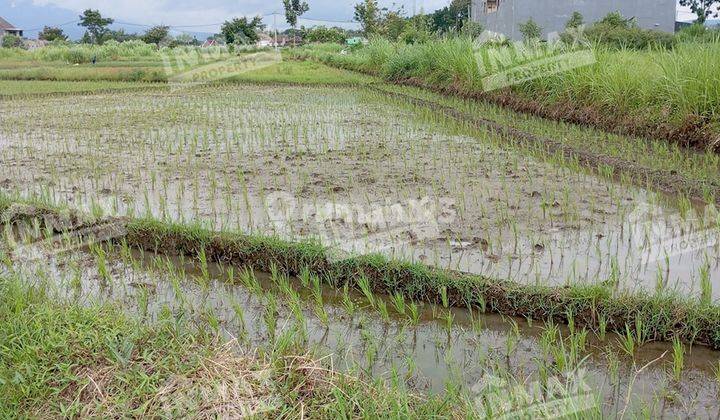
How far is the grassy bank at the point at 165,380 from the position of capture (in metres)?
2.01

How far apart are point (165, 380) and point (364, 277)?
4.19 feet

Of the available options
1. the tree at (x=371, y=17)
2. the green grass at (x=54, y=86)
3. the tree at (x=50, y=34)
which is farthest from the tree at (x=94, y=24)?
the green grass at (x=54, y=86)

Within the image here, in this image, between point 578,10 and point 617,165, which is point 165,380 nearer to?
point 617,165

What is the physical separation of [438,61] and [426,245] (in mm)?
8954

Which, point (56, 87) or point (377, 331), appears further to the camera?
point (56, 87)

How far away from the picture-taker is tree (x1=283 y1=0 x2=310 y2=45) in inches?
1411

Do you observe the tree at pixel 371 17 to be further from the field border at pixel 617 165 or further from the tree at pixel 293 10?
the field border at pixel 617 165


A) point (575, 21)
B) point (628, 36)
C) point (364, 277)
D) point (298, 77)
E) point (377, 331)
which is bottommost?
point (377, 331)

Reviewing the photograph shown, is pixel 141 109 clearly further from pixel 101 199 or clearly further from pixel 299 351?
Answer: pixel 299 351

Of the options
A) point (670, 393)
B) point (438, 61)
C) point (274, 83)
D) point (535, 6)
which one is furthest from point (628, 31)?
point (670, 393)

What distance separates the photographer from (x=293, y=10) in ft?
119

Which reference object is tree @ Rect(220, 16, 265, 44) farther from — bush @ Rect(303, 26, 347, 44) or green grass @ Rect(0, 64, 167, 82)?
green grass @ Rect(0, 64, 167, 82)

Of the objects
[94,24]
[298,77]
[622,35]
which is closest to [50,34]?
[94,24]

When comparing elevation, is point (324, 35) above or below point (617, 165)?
above
